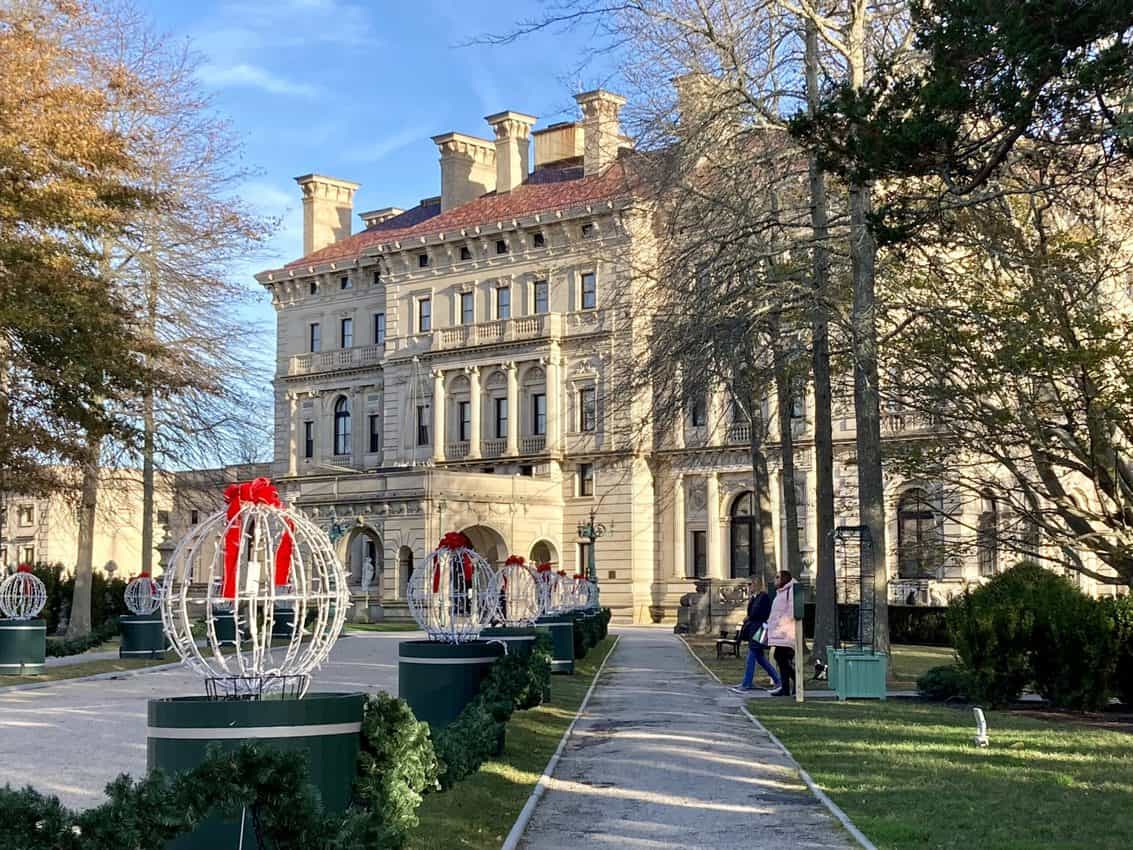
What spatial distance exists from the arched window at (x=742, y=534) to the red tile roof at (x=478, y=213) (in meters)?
14.7

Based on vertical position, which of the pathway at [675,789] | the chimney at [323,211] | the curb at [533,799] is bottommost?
the pathway at [675,789]

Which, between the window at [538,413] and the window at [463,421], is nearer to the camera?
the window at [538,413]

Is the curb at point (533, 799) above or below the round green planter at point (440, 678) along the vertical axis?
below

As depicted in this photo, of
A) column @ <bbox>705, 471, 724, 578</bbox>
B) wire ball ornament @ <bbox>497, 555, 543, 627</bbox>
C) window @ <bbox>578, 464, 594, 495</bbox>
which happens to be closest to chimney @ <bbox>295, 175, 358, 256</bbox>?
window @ <bbox>578, 464, 594, 495</bbox>

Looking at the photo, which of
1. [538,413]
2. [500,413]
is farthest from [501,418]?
[538,413]

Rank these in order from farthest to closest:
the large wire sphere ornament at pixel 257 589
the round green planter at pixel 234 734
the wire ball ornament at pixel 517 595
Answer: the wire ball ornament at pixel 517 595, the large wire sphere ornament at pixel 257 589, the round green planter at pixel 234 734

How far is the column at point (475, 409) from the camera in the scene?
228 ft

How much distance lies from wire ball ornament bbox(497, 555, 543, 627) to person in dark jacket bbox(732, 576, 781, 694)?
12.6ft

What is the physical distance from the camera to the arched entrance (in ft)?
208

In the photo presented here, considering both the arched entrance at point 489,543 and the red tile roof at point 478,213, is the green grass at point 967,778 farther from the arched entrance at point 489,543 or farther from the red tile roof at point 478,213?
the red tile roof at point 478,213

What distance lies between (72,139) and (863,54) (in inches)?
572

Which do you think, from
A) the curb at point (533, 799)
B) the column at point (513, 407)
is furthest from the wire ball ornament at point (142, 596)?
the column at point (513, 407)

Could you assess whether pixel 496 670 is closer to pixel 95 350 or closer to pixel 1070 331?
pixel 1070 331

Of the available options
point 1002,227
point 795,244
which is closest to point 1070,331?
point 1002,227
